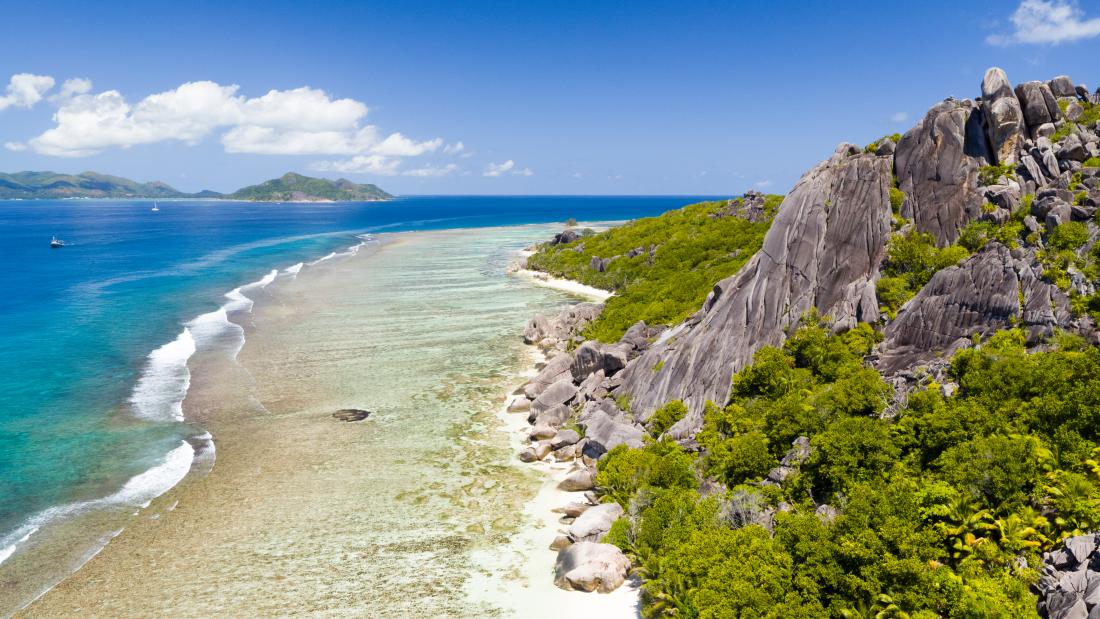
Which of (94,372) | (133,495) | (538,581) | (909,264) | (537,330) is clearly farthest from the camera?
(537,330)

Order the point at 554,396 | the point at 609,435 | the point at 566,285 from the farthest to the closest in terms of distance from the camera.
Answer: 1. the point at 566,285
2. the point at 554,396
3. the point at 609,435

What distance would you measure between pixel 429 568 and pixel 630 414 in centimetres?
1515

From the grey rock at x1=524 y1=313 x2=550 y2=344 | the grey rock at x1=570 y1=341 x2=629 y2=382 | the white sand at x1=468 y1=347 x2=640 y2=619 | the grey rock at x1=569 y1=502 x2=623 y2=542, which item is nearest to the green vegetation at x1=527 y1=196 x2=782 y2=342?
the grey rock at x1=570 y1=341 x2=629 y2=382

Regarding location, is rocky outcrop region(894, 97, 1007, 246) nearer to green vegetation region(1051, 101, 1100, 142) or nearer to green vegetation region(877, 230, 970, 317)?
green vegetation region(877, 230, 970, 317)

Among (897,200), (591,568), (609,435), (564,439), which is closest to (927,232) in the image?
(897,200)

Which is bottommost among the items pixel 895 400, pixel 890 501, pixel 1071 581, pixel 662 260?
pixel 1071 581

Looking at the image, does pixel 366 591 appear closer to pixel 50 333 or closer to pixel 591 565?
pixel 591 565

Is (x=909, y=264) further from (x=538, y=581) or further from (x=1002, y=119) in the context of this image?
(x=538, y=581)

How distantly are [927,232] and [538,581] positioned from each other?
24.4m

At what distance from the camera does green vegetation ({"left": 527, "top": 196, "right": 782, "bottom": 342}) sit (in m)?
50.9

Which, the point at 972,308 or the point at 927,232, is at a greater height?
the point at 927,232

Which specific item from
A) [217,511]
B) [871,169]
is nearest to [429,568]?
[217,511]

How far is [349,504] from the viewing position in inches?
1152

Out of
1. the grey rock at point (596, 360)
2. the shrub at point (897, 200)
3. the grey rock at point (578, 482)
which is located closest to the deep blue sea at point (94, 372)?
the grey rock at point (578, 482)
